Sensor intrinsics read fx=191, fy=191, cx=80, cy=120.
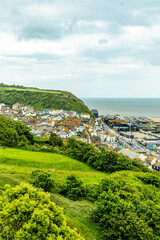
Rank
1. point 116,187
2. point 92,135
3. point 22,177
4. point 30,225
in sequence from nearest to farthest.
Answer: point 30,225, point 116,187, point 22,177, point 92,135

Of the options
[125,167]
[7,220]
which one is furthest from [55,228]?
[125,167]

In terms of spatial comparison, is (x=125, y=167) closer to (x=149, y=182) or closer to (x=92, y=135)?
(x=149, y=182)

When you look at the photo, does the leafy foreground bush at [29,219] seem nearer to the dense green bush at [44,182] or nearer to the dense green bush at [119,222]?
the dense green bush at [119,222]

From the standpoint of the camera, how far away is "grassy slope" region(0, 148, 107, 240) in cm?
1193

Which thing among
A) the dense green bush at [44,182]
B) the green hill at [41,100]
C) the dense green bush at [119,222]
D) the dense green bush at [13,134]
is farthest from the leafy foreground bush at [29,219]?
the green hill at [41,100]

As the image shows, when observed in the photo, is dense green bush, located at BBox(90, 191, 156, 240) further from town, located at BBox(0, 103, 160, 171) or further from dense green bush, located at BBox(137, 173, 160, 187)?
town, located at BBox(0, 103, 160, 171)

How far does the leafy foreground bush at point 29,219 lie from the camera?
7.02 meters

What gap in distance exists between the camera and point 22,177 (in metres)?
17.0

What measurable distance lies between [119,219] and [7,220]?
259 inches

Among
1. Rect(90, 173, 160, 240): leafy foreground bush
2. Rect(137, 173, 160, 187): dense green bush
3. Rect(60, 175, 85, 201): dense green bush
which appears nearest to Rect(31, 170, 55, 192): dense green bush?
Rect(60, 175, 85, 201): dense green bush

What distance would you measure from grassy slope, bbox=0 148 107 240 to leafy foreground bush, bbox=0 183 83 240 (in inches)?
132

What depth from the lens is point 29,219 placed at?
751 cm

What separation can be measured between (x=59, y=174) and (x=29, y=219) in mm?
14608

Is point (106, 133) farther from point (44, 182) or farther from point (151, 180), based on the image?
point (44, 182)
